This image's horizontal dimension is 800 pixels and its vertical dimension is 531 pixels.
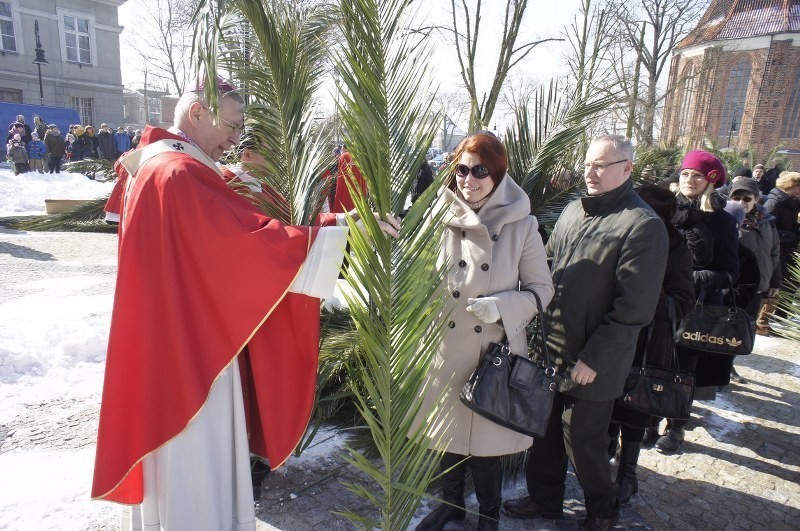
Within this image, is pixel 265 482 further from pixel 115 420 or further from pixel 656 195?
pixel 656 195

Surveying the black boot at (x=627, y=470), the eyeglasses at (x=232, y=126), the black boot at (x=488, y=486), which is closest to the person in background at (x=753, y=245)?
the black boot at (x=627, y=470)

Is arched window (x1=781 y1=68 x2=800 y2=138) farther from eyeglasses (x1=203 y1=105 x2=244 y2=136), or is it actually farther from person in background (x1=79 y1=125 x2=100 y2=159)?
eyeglasses (x1=203 y1=105 x2=244 y2=136)

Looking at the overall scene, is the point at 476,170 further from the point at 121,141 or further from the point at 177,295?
the point at 121,141

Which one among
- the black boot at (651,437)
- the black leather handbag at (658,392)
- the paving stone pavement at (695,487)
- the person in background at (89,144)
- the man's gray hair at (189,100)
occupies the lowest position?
the paving stone pavement at (695,487)

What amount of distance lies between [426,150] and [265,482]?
7.51 ft

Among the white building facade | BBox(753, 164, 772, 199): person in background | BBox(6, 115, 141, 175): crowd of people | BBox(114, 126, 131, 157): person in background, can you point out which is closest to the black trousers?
BBox(753, 164, 772, 199): person in background

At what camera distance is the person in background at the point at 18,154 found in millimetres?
15078

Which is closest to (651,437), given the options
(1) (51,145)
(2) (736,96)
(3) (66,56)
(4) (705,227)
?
(4) (705,227)

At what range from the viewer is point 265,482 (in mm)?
2902

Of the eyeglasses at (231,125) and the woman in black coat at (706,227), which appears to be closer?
the eyeglasses at (231,125)

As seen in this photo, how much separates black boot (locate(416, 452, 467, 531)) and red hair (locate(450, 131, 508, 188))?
1.35 metres

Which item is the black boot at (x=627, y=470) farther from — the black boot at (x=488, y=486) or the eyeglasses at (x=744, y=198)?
the eyeglasses at (x=744, y=198)

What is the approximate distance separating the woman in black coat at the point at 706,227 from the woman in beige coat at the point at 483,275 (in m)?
1.53

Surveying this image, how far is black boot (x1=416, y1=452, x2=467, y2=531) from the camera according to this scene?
2506mm
